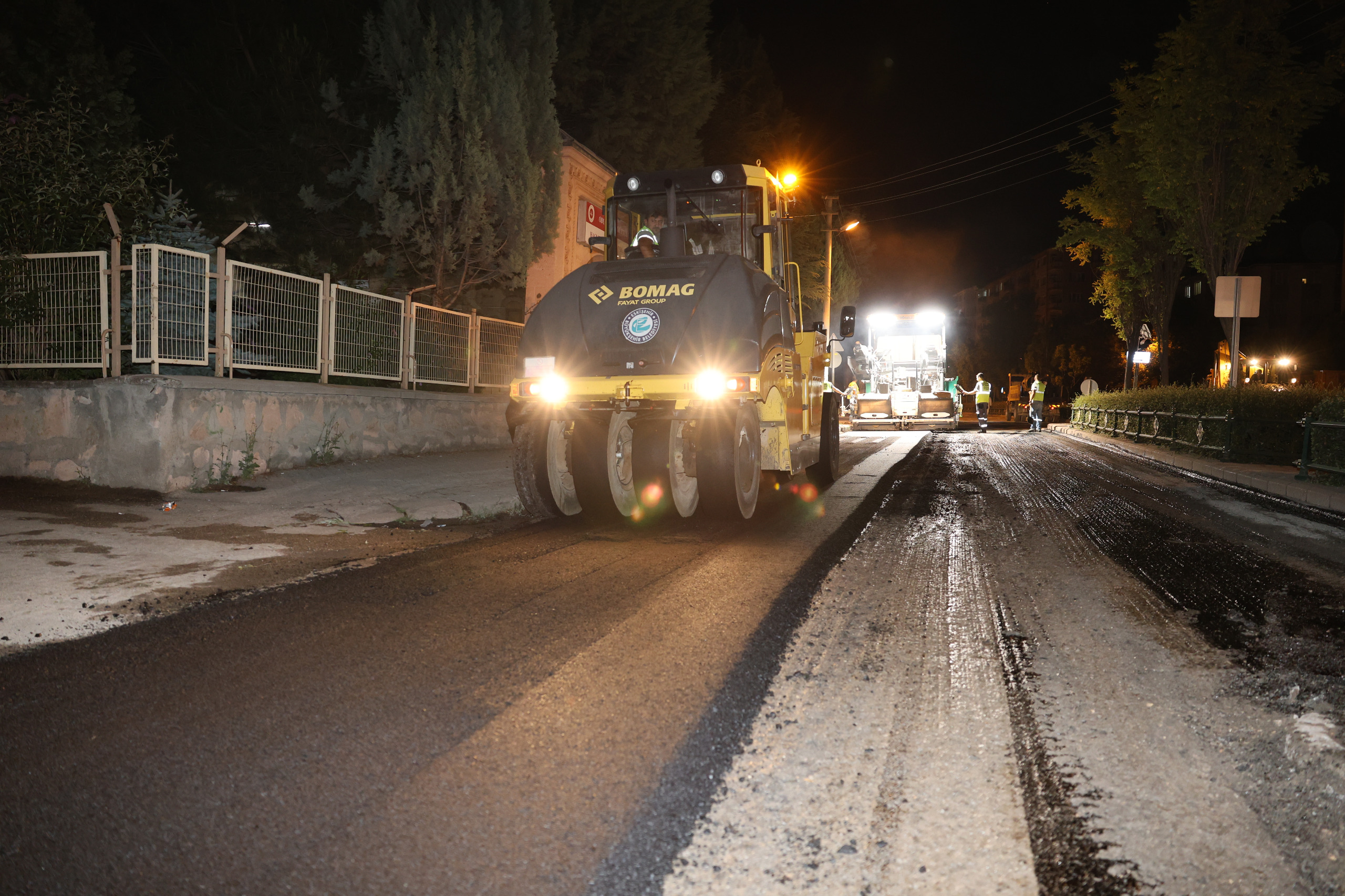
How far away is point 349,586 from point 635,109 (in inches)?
849

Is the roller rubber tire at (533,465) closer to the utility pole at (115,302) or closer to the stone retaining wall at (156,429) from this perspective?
the stone retaining wall at (156,429)

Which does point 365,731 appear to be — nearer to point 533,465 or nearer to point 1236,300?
point 533,465

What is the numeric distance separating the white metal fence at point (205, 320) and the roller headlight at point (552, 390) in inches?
87.3

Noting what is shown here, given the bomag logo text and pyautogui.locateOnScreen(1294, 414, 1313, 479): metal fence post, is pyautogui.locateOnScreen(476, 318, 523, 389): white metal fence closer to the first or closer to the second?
the bomag logo text

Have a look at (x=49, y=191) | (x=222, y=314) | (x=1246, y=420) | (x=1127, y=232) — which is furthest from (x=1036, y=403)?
(x=49, y=191)

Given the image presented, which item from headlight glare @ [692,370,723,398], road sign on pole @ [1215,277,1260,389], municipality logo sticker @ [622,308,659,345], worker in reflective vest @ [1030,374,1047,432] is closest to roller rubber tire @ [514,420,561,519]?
municipality logo sticker @ [622,308,659,345]

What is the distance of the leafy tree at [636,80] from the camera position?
922 inches

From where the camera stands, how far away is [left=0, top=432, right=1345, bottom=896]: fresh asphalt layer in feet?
7.99

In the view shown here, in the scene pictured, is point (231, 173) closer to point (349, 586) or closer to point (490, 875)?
point (349, 586)

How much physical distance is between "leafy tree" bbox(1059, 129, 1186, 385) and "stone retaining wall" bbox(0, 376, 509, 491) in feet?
80.9

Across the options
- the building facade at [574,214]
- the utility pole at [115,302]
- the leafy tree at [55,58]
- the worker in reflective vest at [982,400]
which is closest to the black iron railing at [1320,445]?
the utility pole at [115,302]

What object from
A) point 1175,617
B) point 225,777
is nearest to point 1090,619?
point 1175,617

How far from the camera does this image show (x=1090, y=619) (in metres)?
5.03

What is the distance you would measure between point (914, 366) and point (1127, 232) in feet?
25.9
